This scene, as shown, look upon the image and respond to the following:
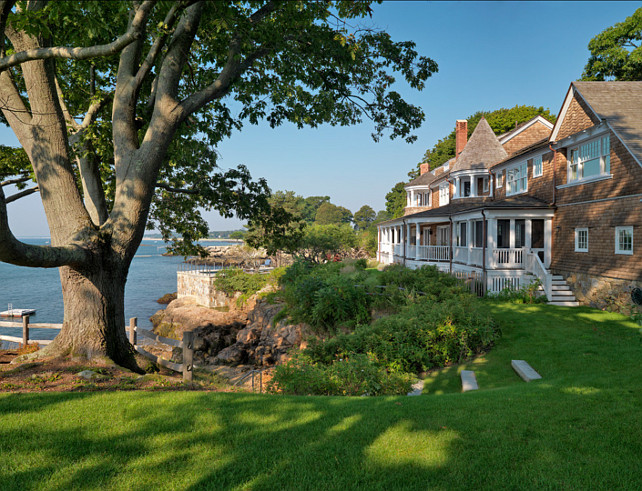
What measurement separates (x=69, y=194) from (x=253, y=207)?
496 cm

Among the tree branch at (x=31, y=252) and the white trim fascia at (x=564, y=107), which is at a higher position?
the white trim fascia at (x=564, y=107)

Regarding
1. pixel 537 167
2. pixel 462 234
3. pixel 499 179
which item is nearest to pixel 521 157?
pixel 537 167

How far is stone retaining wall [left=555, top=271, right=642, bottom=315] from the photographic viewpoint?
14586mm

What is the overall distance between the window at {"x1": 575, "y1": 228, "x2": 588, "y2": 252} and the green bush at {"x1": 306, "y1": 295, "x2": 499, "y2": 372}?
8176 millimetres

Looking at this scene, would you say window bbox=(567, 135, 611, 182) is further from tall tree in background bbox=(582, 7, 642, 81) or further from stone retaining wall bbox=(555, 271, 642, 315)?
tall tree in background bbox=(582, 7, 642, 81)

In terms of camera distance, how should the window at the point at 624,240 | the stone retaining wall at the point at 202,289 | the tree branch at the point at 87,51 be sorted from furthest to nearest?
the stone retaining wall at the point at 202,289 → the window at the point at 624,240 → the tree branch at the point at 87,51

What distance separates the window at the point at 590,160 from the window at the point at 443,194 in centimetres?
1371

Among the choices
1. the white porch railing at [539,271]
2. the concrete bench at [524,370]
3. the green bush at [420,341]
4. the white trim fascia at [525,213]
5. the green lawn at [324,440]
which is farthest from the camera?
the white trim fascia at [525,213]

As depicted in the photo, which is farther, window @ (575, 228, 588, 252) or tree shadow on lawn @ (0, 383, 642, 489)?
window @ (575, 228, 588, 252)

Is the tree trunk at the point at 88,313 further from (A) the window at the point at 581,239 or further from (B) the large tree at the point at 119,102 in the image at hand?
(A) the window at the point at 581,239

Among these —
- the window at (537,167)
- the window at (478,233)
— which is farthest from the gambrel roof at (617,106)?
the window at (478,233)

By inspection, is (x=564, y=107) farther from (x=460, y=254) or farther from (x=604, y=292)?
(x=604, y=292)

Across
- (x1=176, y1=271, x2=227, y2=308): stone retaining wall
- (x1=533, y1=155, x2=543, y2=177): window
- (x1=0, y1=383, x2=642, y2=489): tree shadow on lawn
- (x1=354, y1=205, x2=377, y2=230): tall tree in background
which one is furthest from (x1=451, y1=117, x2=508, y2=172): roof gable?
(x1=354, y1=205, x2=377, y2=230): tall tree in background

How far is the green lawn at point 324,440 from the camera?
3785 millimetres
